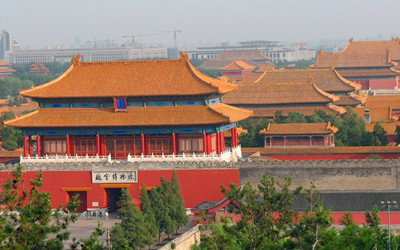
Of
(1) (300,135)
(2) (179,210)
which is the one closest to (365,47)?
(1) (300,135)

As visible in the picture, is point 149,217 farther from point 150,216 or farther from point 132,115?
point 132,115

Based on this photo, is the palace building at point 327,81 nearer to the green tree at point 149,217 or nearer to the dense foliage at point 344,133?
the dense foliage at point 344,133

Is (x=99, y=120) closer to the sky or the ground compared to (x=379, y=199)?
closer to the sky

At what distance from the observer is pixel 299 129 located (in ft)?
227

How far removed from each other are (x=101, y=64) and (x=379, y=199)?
18.4m

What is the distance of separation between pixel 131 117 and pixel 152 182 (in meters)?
3.80

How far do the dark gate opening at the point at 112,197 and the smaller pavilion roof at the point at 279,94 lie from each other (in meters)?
28.8

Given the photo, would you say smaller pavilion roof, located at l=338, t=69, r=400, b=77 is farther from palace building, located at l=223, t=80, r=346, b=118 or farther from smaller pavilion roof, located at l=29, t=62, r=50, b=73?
smaller pavilion roof, located at l=29, t=62, r=50, b=73

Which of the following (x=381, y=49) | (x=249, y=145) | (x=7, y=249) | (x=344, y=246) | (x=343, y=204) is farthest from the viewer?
(x=381, y=49)

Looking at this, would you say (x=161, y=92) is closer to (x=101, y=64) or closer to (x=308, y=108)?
(x=101, y=64)

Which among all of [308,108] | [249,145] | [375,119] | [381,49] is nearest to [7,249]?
[249,145]

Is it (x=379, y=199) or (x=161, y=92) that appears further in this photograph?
(x=161, y=92)

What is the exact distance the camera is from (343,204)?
1908 inches

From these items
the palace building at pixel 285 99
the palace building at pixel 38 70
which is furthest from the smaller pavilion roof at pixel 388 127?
the palace building at pixel 38 70
